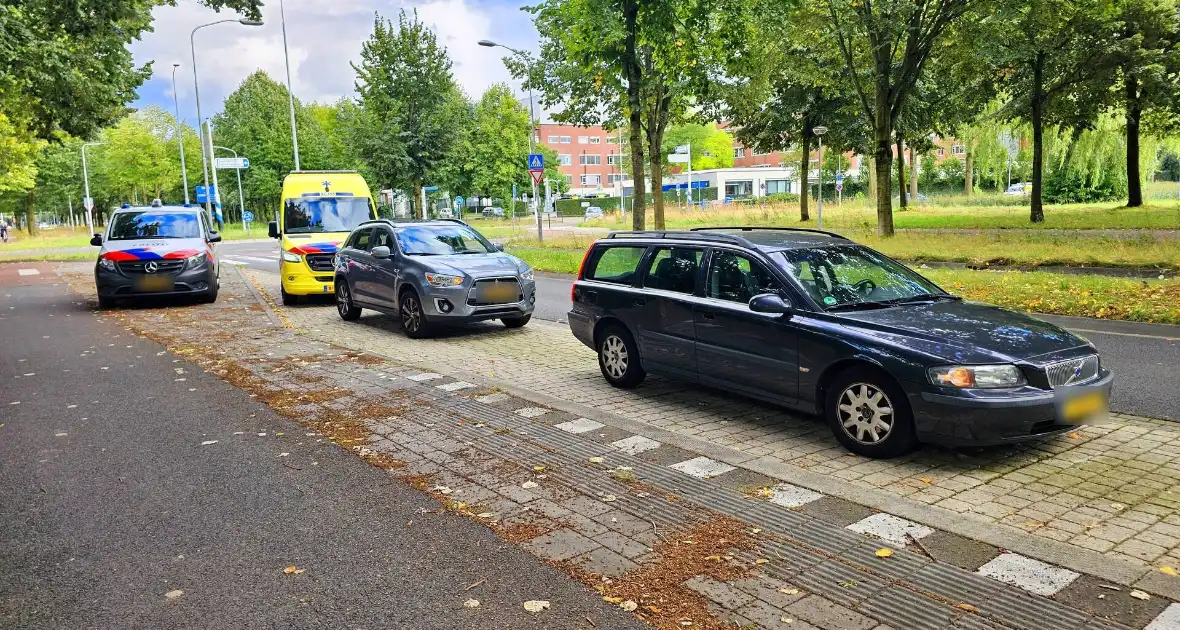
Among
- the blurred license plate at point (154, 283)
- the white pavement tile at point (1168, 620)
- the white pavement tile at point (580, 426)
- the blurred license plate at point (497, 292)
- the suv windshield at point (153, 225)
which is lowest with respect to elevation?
the white pavement tile at point (1168, 620)

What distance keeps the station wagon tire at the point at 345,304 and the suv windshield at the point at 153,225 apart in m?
4.75

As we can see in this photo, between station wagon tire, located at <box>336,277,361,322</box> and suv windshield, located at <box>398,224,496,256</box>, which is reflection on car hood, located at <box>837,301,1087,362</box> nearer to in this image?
suv windshield, located at <box>398,224,496,256</box>

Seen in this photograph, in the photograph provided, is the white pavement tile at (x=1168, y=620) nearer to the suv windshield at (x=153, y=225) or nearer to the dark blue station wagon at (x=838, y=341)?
the dark blue station wagon at (x=838, y=341)

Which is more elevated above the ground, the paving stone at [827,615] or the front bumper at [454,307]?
the front bumper at [454,307]

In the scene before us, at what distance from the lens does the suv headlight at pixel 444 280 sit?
10992mm

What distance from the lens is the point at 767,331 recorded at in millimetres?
6090

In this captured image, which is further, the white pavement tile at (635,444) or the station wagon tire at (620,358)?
the station wagon tire at (620,358)

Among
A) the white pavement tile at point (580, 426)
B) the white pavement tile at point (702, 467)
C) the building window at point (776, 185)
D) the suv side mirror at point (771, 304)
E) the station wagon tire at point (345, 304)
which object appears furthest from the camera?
the building window at point (776, 185)

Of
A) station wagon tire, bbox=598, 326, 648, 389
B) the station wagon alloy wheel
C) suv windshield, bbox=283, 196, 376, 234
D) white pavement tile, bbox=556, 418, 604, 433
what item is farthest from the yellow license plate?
suv windshield, bbox=283, 196, 376, 234

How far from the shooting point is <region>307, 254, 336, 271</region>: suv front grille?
15617 mm

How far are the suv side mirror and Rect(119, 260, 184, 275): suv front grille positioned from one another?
43.4 feet

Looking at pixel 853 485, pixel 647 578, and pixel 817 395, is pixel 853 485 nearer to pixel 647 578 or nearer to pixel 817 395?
pixel 817 395

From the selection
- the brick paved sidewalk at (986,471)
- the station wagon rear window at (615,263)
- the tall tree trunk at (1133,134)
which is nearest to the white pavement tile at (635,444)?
the brick paved sidewalk at (986,471)

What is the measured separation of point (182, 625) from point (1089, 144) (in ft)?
156
